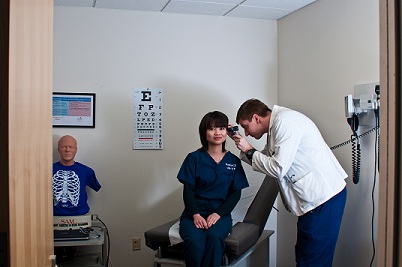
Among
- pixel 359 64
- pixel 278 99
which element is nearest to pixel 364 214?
pixel 359 64

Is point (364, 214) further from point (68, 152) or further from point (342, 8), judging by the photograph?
point (68, 152)

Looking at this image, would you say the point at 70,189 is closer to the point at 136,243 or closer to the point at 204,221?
the point at 136,243

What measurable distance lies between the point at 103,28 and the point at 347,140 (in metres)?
2.06

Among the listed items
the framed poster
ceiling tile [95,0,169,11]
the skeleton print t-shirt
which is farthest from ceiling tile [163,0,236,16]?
the skeleton print t-shirt

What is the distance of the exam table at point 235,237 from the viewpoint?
2582 mm

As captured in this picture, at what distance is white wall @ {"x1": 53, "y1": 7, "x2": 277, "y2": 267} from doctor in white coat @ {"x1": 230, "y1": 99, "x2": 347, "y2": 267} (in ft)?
3.64

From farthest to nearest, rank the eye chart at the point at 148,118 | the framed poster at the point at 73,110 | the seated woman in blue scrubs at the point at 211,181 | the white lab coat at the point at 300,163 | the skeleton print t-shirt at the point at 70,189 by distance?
the eye chart at the point at 148,118 < the framed poster at the point at 73,110 < the skeleton print t-shirt at the point at 70,189 < the seated woman in blue scrubs at the point at 211,181 < the white lab coat at the point at 300,163

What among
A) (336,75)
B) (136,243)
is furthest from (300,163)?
(136,243)

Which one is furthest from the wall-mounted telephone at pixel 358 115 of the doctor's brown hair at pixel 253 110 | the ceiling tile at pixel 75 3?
the ceiling tile at pixel 75 3

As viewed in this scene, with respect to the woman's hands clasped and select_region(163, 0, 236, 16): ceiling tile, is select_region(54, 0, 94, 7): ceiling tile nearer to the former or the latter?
select_region(163, 0, 236, 16): ceiling tile

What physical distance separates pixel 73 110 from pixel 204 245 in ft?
5.16

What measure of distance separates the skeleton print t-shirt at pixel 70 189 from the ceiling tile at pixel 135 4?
4.11ft

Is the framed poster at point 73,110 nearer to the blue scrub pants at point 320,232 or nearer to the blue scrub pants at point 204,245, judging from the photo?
the blue scrub pants at point 204,245

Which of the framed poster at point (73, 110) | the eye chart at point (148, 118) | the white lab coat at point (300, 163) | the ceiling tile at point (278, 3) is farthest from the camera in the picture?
the eye chart at point (148, 118)
